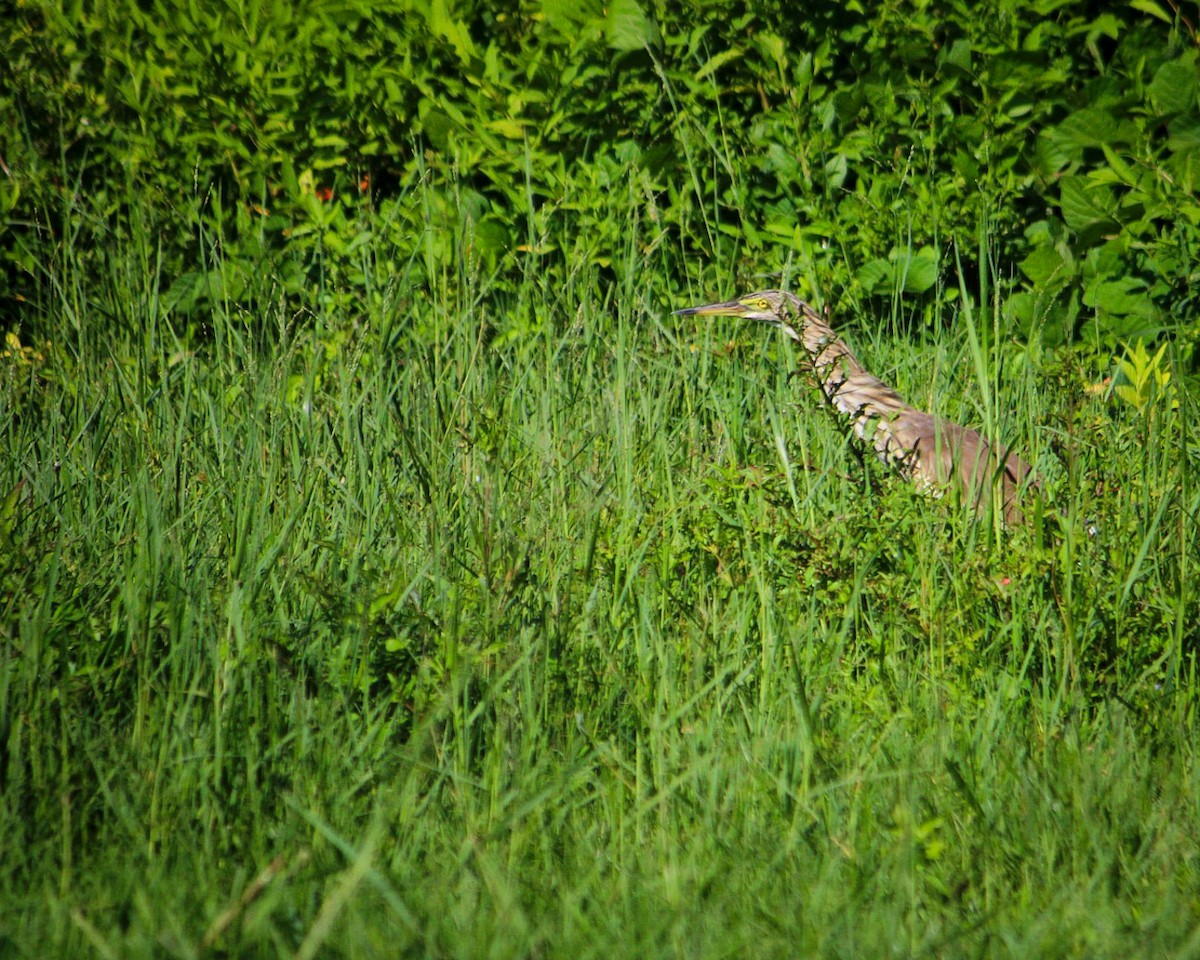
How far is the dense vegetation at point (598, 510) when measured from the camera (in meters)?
2.22

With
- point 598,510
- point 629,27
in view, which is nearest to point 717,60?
point 629,27

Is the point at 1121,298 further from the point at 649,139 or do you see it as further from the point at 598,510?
the point at 598,510

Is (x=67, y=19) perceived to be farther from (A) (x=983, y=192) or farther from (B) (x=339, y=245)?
(A) (x=983, y=192)

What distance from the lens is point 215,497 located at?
11.5ft

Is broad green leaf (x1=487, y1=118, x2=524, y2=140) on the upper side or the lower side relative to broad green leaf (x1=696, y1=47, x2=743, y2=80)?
lower

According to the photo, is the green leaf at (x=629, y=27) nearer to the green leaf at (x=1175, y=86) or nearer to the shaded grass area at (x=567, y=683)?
the shaded grass area at (x=567, y=683)

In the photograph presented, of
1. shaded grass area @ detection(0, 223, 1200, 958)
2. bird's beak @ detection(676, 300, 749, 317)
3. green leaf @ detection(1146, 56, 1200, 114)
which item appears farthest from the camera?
bird's beak @ detection(676, 300, 749, 317)

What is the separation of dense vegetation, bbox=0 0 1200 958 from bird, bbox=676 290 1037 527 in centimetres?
14

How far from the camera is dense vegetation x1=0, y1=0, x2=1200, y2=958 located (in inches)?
87.4

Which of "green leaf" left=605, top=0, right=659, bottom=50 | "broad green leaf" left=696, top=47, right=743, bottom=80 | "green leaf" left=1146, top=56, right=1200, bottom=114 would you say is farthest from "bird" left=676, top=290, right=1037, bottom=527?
A: "green leaf" left=1146, top=56, right=1200, bottom=114

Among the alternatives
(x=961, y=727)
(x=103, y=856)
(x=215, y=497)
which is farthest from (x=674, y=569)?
(x=103, y=856)

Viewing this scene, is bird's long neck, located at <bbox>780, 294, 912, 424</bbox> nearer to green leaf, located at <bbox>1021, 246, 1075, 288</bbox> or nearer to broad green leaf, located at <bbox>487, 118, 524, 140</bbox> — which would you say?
green leaf, located at <bbox>1021, 246, 1075, 288</bbox>

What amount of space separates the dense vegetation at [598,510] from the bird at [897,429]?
139 mm

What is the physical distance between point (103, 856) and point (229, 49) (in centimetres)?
397
